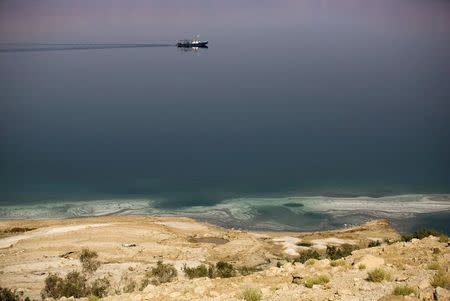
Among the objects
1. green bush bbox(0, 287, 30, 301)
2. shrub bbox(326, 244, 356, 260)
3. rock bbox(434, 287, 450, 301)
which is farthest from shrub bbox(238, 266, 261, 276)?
rock bbox(434, 287, 450, 301)

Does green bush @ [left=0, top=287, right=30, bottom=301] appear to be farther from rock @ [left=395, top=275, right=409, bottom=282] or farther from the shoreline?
the shoreline

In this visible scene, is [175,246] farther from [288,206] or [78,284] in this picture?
[288,206]

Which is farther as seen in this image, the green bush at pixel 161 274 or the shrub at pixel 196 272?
the shrub at pixel 196 272

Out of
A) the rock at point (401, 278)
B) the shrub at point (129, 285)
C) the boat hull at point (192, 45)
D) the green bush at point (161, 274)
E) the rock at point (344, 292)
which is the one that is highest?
the boat hull at point (192, 45)

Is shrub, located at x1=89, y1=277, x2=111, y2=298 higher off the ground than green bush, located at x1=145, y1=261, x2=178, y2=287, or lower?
lower

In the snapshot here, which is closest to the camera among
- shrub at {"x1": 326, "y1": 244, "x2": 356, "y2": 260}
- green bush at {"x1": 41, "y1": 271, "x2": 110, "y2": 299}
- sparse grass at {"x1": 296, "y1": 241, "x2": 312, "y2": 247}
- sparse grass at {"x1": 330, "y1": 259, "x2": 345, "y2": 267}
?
sparse grass at {"x1": 330, "y1": 259, "x2": 345, "y2": 267}

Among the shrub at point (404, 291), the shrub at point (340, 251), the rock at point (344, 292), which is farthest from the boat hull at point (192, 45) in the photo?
the shrub at point (404, 291)

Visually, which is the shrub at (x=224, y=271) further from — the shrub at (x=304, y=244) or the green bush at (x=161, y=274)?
the shrub at (x=304, y=244)
